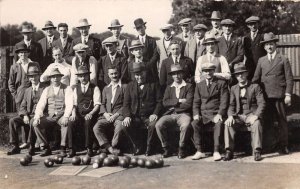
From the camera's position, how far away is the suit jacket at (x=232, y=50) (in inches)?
313

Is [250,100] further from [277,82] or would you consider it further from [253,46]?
[253,46]

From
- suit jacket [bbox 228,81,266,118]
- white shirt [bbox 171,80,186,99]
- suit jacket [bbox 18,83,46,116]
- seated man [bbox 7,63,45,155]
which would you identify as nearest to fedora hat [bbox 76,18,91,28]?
seated man [bbox 7,63,45,155]

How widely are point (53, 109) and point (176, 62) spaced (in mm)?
2589

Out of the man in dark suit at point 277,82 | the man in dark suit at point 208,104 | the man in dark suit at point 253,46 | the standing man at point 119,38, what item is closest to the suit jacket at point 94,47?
the standing man at point 119,38

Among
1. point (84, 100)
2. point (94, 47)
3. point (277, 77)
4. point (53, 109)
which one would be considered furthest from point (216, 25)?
point (53, 109)

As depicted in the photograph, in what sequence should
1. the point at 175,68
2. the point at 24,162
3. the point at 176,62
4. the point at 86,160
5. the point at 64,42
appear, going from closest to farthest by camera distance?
1. the point at 86,160
2. the point at 24,162
3. the point at 175,68
4. the point at 176,62
5. the point at 64,42

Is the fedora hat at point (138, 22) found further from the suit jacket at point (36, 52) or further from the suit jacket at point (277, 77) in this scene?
the suit jacket at point (277, 77)

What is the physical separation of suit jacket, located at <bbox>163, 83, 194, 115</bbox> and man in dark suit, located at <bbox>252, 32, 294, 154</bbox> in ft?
4.27

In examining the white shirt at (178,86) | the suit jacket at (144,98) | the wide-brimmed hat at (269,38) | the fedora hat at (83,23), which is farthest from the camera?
the fedora hat at (83,23)

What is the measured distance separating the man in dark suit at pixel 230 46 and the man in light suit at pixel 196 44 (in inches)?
16.5

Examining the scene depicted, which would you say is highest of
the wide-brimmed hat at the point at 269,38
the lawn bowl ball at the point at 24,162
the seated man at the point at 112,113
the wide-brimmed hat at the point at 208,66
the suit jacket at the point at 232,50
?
the wide-brimmed hat at the point at 269,38

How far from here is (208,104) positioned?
7492 mm

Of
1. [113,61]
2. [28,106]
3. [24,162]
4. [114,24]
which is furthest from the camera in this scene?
[114,24]

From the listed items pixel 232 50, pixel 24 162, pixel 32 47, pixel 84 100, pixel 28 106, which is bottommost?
pixel 24 162
